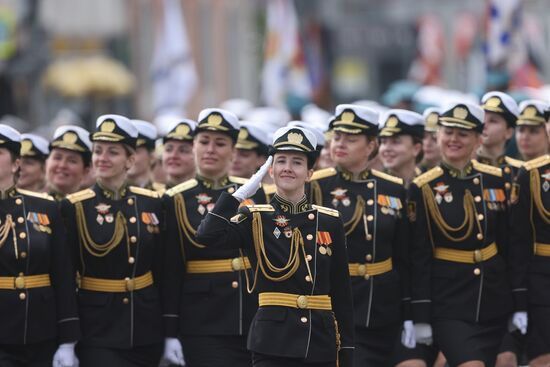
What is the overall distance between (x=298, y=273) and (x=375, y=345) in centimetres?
220

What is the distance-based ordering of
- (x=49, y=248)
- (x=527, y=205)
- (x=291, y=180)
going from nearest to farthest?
(x=291, y=180)
(x=49, y=248)
(x=527, y=205)

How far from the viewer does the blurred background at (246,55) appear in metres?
27.2

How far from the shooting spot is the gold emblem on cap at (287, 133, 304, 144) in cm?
1037

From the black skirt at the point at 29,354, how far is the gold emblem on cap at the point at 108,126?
1.57 m

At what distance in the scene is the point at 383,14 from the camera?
8144cm

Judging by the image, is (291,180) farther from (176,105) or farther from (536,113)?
(176,105)

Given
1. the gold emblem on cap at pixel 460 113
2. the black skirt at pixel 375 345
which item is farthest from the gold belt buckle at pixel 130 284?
the gold emblem on cap at pixel 460 113

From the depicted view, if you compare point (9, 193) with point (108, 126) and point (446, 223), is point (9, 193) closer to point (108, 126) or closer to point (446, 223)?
point (108, 126)

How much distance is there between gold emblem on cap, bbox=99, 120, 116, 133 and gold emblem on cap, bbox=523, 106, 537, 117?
144 inches

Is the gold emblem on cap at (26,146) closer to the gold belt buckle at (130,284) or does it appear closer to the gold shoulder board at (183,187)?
the gold shoulder board at (183,187)

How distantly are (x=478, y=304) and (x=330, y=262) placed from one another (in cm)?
221

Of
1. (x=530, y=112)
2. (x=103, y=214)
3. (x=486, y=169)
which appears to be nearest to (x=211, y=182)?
(x=103, y=214)

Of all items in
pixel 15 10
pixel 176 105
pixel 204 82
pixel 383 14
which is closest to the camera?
pixel 176 105

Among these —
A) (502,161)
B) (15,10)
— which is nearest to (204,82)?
(15,10)
